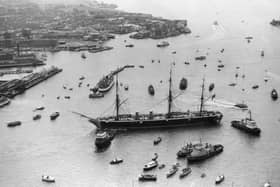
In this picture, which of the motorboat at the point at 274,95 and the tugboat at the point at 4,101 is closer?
the tugboat at the point at 4,101

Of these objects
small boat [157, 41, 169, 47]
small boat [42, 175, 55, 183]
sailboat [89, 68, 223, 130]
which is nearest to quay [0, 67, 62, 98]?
sailboat [89, 68, 223, 130]

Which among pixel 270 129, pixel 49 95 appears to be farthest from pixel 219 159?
pixel 49 95

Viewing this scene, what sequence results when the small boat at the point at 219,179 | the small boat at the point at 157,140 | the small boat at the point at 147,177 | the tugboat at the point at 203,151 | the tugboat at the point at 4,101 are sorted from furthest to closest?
the tugboat at the point at 4,101 < the small boat at the point at 157,140 < the tugboat at the point at 203,151 < the small boat at the point at 147,177 < the small boat at the point at 219,179

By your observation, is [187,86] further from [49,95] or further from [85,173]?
[85,173]

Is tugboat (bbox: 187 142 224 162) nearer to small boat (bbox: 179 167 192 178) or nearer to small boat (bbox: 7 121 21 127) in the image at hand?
small boat (bbox: 179 167 192 178)

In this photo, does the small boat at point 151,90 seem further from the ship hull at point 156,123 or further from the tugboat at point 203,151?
the tugboat at point 203,151

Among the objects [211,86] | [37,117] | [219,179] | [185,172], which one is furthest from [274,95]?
[37,117]

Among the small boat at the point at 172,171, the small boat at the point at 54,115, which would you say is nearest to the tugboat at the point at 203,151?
the small boat at the point at 172,171
